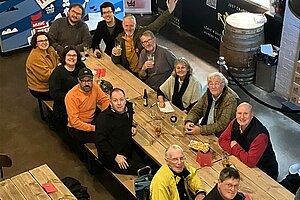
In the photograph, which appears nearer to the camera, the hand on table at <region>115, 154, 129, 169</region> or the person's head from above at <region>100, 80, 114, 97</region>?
the hand on table at <region>115, 154, 129, 169</region>

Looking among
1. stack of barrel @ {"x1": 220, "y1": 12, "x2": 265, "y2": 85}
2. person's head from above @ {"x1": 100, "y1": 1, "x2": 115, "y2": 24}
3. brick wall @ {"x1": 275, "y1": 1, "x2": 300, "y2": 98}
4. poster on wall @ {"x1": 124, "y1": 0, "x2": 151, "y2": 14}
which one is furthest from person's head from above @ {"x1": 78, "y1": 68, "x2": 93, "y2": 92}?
poster on wall @ {"x1": 124, "y1": 0, "x2": 151, "y2": 14}

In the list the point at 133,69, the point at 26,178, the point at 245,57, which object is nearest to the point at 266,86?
the point at 245,57

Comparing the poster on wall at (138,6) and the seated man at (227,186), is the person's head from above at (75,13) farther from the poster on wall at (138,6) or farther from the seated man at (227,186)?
the seated man at (227,186)

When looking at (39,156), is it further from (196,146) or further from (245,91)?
(245,91)

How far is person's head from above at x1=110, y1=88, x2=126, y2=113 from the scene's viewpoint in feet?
16.7

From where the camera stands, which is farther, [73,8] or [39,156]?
[73,8]

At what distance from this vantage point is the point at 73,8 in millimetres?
6875

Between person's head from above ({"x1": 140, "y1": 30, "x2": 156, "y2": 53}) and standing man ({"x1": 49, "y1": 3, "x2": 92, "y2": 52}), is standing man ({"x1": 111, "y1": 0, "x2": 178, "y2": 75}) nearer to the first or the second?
person's head from above ({"x1": 140, "y1": 30, "x2": 156, "y2": 53})

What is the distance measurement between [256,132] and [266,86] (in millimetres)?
2679

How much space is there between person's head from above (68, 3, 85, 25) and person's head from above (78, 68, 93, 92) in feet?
4.95

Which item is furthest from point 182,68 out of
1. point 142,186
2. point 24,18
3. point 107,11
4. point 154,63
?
point 24,18

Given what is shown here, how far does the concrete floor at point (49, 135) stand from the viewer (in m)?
5.93

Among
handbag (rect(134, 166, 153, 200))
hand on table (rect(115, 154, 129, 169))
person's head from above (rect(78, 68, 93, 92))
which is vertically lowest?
hand on table (rect(115, 154, 129, 169))

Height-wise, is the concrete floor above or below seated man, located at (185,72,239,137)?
below
